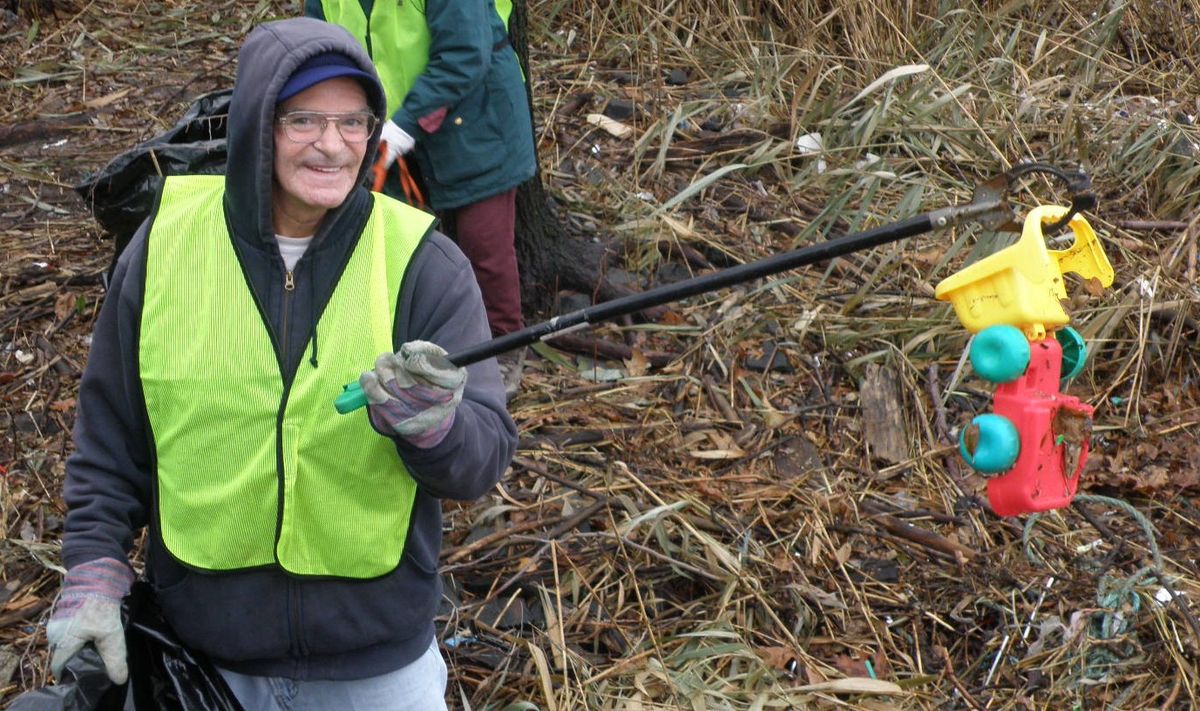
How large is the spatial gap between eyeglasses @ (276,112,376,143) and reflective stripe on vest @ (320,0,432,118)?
1.85 m

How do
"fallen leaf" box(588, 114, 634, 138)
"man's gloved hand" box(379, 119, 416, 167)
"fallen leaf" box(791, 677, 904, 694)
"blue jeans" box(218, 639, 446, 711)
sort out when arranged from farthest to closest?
"fallen leaf" box(588, 114, 634, 138) → "man's gloved hand" box(379, 119, 416, 167) → "fallen leaf" box(791, 677, 904, 694) → "blue jeans" box(218, 639, 446, 711)

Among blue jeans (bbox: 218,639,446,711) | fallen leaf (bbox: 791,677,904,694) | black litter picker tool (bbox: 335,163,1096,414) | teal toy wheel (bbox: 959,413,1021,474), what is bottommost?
fallen leaf (bbox: 791,677,904,694)

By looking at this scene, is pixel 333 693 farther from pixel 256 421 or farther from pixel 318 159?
pixel 318 159

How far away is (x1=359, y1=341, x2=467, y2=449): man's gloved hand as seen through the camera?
6.30ft

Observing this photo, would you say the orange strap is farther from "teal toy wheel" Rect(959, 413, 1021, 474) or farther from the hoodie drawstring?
"teal toy wheel" Rect(959, 413, 1021, 474)

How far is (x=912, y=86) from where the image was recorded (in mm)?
5914

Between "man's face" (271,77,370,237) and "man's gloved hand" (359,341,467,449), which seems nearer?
"man's gloved hand" (359,341,467,449)

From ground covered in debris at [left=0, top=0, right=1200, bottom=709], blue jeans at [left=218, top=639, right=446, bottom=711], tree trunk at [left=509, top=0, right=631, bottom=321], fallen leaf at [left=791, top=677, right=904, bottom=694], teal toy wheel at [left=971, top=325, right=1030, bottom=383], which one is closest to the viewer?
teal toy wheel at [left=971, top=325, right=1030, bottom=383]

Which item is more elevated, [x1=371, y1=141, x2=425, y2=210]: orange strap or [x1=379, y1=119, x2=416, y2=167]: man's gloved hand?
[x1=379, y1=119, x2=416, y2=167]: man's gloved hand

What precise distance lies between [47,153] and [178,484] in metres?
4.45

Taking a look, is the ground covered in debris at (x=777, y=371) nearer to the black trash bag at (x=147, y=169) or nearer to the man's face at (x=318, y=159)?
the black trash bag at (x=147, y=169)

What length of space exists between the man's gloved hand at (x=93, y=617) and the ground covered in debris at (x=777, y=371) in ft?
4.23

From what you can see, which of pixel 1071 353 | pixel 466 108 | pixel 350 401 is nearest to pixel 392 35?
pixel 466 108

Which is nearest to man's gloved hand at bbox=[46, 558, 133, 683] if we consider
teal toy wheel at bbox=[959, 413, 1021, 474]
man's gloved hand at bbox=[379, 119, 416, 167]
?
teal toy wheel at bbox=[959, 413, 1021, 474]
